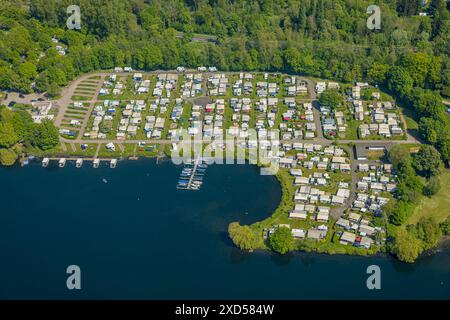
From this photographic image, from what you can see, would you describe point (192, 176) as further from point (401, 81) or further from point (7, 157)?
point (401, 81)

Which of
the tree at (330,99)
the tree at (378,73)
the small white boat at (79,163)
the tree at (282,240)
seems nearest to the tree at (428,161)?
the tree at (330,99)

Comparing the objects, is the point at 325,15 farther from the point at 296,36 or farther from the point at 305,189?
the point at 305,189

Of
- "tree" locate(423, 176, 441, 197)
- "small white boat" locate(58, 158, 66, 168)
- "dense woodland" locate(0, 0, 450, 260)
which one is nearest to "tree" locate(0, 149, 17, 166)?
"dense woodland" locate(0, 0, 450, 260)

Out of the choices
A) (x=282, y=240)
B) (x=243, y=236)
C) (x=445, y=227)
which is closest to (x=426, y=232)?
(x=445, y=227)

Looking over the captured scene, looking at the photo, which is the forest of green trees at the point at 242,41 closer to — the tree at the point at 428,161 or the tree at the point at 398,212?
the tree at the point at 428,161

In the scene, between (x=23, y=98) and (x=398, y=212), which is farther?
(x=23, y=98)

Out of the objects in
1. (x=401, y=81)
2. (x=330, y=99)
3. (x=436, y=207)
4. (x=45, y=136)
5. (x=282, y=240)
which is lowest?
(x=45, y=136)

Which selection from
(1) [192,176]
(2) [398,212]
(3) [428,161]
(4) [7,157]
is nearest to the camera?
(2) [398,212]
